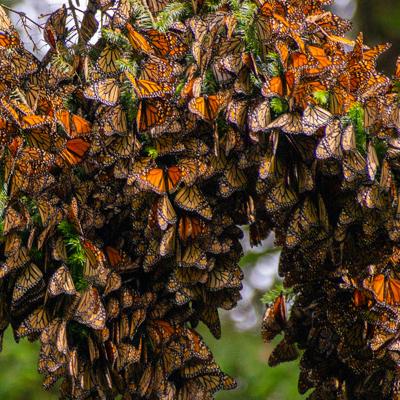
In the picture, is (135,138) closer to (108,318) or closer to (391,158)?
(108,318)

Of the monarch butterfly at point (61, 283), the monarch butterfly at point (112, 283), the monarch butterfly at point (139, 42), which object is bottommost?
the monarch butterfly at point (61, 283)

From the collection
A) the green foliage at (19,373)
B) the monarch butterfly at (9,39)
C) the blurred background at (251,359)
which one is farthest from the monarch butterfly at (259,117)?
the green foliage at (19,373)

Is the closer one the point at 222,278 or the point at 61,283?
the point at 61,283

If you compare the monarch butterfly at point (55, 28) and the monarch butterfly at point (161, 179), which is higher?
the monarch butterfly at point (55, 28)

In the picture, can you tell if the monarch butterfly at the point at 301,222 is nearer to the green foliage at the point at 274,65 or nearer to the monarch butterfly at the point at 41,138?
the green foliage at the point at 274,65

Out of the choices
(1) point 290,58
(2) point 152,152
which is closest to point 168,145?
(2) point 152,152

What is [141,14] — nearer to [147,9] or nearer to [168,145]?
[147,9]

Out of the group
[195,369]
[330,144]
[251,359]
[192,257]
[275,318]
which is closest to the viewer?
[330,144]

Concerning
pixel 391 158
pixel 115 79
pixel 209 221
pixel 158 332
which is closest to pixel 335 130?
pixel 391 158
